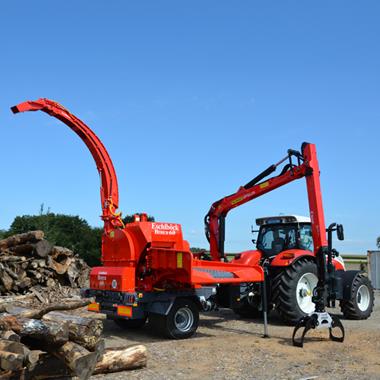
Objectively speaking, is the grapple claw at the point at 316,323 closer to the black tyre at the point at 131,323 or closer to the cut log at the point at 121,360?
the cut log at the point at 121,360

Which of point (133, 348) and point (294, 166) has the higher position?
point (294, 166)

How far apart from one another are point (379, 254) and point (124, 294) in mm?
15388

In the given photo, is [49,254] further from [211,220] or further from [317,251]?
[317,251]

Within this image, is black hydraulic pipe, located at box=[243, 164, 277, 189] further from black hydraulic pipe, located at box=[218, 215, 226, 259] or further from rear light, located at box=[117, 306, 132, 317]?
rear light, located at box=[117, 306, 132, 317]

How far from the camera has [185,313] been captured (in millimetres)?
9930

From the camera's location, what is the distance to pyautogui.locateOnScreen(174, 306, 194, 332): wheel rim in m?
9.83

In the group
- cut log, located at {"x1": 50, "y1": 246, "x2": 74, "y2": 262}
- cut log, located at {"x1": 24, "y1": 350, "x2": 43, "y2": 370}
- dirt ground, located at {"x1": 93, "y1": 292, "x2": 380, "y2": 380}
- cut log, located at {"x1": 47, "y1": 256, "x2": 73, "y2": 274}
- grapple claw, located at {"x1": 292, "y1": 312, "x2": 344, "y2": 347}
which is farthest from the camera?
cut log, located at {"x1": 50, "y1": 246, "x2": 74, "y2": 262}

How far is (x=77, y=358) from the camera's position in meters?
5.95

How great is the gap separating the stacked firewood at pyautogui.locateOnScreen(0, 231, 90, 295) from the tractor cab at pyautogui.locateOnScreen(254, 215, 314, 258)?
21.3ft

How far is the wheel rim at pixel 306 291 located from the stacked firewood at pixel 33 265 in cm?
787

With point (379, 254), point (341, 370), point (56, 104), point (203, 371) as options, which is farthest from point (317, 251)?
point (379, 254)

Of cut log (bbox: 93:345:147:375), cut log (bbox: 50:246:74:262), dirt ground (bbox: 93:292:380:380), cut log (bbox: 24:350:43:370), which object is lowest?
dirt ground (bbox: 93:292:380:380)

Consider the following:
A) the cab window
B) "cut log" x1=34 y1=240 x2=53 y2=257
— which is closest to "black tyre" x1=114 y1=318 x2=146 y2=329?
the cab window

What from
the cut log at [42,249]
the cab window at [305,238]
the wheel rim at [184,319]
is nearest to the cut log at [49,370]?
the wheel rim at [184,319]
